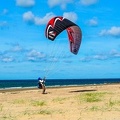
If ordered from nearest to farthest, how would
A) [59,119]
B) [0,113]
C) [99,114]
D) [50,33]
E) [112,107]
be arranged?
[59,119] → [99,114] → [0,113] → [112,107] → [50,33]

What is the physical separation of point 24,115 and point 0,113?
1995 millimetres

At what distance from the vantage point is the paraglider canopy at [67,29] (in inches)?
1351

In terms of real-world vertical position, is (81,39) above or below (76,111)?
above

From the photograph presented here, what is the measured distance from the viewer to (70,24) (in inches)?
1383

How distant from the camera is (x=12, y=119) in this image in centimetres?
1867

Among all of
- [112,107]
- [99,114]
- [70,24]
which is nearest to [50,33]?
[70,24]

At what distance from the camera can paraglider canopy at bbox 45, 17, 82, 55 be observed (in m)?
34.3

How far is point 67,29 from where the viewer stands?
3594cm

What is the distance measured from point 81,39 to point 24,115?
17.5 m

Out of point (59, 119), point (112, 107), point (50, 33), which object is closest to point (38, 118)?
point (59, 119)

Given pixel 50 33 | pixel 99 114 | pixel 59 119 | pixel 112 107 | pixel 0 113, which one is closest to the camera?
pixel 59 119

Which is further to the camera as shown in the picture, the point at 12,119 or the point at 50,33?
the point at 50,33

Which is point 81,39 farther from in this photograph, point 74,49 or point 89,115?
point 89,115

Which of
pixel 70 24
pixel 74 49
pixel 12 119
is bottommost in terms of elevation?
pixel 12 119
